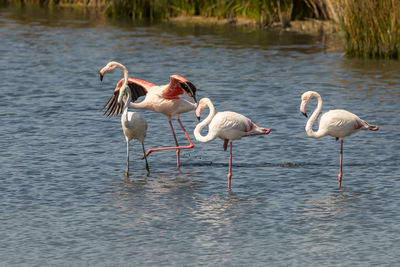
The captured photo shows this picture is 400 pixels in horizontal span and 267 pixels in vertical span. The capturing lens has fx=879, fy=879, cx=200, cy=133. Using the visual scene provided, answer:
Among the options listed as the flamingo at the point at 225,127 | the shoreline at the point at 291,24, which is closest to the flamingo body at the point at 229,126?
the flamingo at the point at 225,127

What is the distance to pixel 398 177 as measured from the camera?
9.41 m

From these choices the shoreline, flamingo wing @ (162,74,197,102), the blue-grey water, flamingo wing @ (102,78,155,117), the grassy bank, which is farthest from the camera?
the shoreline

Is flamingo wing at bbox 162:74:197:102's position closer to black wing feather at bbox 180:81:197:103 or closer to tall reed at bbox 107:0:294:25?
black wing feather at bbox 180:81:197:103

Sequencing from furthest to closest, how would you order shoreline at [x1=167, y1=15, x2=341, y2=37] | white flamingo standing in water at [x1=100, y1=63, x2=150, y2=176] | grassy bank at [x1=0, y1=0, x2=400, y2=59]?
shoreline at [x1=167, y1=15, x2=341, y2=37], grassy bank at [x1=0, y1=0, x2=400, y2=59], white flamingo standing in water at [x1=100, y1=63, x2=150, y2=176]

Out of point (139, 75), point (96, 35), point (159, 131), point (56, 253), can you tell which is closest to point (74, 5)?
point (96, 35)

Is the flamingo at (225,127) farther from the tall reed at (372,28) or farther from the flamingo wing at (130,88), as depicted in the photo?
A: the tall reed at (372,28)

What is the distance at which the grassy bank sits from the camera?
53.3ft

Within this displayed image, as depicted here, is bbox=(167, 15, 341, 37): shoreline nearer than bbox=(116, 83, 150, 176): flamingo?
No

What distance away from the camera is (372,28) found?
16406mm

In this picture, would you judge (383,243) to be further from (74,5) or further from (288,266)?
(74,5)

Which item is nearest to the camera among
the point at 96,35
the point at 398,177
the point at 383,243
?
the point at 383,243

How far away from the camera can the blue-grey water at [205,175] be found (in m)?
7.12

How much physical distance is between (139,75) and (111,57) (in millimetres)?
2135

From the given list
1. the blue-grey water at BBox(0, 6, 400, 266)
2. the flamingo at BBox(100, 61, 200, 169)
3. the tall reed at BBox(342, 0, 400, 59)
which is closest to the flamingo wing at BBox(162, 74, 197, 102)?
the flamingo at BBox(100, 61, 200, 169)
